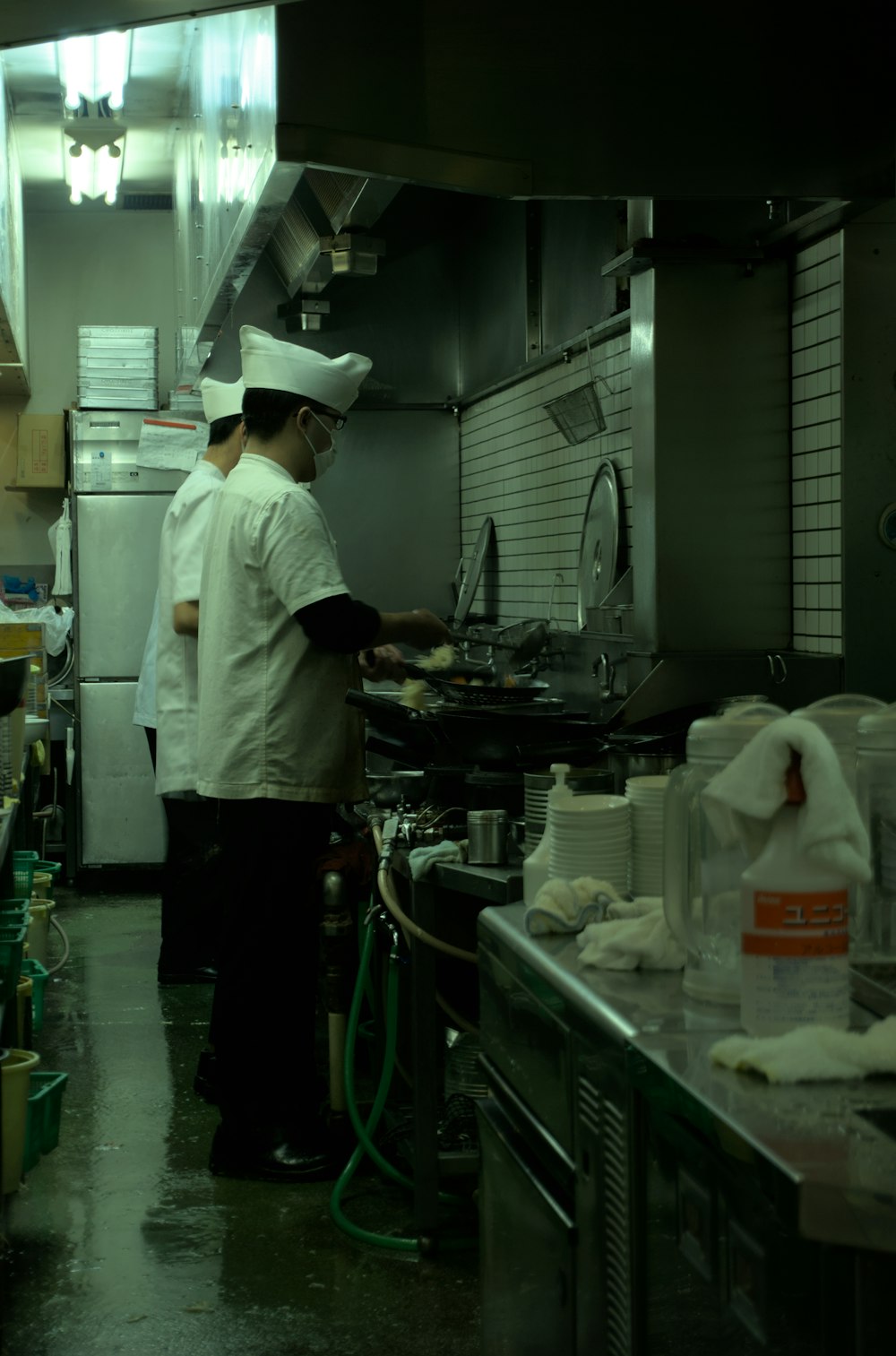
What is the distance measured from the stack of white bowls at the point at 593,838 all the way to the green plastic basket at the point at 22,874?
8.16ft

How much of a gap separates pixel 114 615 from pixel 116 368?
4.00 ft

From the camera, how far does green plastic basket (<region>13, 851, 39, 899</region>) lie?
13.4ft

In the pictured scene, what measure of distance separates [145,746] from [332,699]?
378 cm

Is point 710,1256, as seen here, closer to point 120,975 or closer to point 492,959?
point 492,959

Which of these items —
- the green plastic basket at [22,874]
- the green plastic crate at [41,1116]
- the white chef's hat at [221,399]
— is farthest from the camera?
the white chef's hat at [221,399]

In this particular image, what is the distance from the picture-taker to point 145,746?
6.80 meters

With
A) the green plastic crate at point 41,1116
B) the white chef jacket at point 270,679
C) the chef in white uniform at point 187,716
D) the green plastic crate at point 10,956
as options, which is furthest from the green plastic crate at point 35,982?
the white chef jacket at point 270,679

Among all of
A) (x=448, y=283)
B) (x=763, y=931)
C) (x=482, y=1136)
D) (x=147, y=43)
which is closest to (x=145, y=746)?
(x=448, y=283)

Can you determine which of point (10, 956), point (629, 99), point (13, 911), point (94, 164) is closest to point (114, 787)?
point (94, 164)

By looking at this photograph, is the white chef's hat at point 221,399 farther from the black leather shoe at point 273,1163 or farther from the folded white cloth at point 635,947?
the folded white cloth at point 635,947

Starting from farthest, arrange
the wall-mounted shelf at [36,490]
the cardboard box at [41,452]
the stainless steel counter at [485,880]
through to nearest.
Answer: the wall-mounted shelf at [36,490] → the cardboard box at [41,452] → the stainless steel counter at [485,880]

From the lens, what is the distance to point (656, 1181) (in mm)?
1379

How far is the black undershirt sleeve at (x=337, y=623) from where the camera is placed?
10.1ft

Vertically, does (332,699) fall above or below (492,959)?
above
